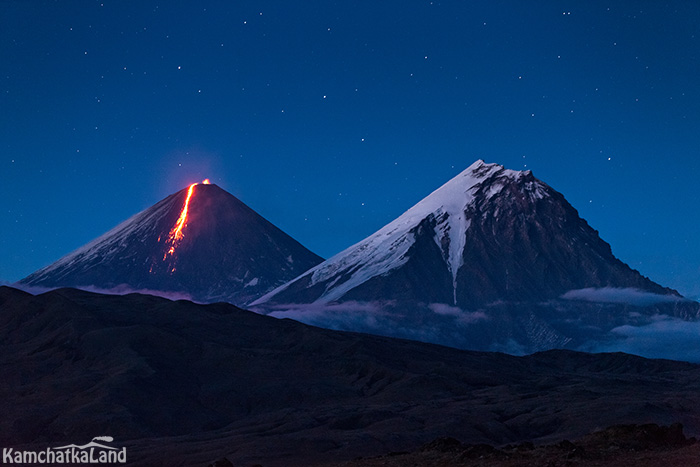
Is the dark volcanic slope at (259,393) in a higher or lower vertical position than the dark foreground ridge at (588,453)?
higher

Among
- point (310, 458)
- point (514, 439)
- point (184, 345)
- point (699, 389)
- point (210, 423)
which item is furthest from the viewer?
point (699, 389)

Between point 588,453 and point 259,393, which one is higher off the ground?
point 259,393

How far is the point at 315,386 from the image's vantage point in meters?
151

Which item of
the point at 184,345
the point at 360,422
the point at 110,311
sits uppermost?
the point at 110,311

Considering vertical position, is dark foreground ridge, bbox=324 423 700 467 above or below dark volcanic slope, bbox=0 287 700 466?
below

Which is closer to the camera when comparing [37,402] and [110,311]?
[37,402]

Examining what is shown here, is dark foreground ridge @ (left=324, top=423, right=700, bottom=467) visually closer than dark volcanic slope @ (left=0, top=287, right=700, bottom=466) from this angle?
Yes

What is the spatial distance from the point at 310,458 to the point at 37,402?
61.7m

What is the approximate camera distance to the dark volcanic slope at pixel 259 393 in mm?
107188

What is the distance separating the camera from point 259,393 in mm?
144625

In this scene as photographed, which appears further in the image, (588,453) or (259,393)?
(259,393)

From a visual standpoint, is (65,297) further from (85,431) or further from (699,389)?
(699,389)

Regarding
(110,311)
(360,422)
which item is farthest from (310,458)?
(110,311)

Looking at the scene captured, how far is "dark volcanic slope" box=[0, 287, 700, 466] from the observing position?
107188 millimetres
